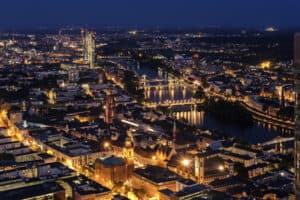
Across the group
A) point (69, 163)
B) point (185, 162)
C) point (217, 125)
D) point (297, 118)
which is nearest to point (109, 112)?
point (217, 125)

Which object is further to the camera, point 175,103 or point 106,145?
point 175,103

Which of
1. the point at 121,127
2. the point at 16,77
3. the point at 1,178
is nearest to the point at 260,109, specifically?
the point at 121,127

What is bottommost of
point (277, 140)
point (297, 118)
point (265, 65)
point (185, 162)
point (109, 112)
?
point (277, 140)

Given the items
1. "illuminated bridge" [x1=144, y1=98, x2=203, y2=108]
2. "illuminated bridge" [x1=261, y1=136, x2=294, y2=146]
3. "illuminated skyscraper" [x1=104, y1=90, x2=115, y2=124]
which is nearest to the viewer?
"illuminated bridge" [x1=261, y1=136, x2=294, y2=146]

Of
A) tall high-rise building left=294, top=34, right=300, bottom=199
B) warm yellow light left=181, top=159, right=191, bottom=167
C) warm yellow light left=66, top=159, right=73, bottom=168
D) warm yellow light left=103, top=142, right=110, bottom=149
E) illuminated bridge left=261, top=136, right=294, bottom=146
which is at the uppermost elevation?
tall high-rise building left=294, top=34, right=300, bottom=199

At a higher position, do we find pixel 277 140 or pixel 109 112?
pixel 109 112

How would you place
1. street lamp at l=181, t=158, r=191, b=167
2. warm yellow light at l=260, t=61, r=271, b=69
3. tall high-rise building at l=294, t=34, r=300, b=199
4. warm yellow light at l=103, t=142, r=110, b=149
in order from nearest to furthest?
1. tall high-rise building at l=294, t=34, r=300, b=199
2. street lamp at l=181, t=158, r=191, b=167
3. warm yellow light at l=103, t=142, r=110, b=149
4. warm yellow light at l=260, t=61, r=271, b=69

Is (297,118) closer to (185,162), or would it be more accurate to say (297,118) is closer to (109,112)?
(185,162)

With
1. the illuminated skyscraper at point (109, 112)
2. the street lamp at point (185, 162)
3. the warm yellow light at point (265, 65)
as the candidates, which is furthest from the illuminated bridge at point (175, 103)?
the warm yellow light at point (265, 65)

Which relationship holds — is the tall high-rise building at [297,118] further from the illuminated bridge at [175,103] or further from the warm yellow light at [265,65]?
the warm yellow light at [265,65]

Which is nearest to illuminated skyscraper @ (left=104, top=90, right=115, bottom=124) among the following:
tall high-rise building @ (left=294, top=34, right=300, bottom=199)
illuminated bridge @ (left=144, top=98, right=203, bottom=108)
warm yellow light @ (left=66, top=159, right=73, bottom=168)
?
illuminated bridge @ (left=144, top=98, right=203, bottom=108)

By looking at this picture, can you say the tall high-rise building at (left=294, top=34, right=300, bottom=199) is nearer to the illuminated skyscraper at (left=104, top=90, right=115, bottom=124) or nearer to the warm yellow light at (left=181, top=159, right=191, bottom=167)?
the warm yellow light at (left=181, top=159, right=191, bottom=167)
